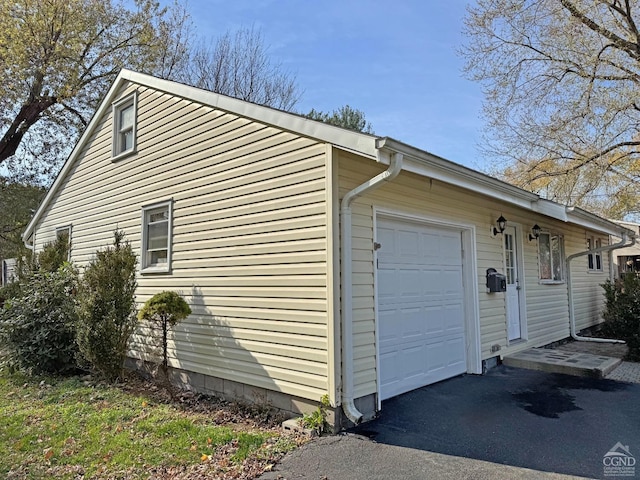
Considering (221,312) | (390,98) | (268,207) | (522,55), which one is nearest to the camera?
(268,207)

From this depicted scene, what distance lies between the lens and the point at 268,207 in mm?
4703

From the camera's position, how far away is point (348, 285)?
4.05 metres

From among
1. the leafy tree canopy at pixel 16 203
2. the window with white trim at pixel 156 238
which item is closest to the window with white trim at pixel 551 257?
the window with white trim at pixel 156 238

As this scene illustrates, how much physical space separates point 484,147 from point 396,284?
11902mm

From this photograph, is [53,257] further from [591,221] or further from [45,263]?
[591,221]

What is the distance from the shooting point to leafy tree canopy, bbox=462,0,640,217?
12117 millimetres

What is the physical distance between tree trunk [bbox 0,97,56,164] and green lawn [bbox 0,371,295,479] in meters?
13.4

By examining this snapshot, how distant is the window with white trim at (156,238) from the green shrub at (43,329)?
3.57ft

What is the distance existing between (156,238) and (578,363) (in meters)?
6.60

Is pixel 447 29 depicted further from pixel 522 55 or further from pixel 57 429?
pixel 57 429

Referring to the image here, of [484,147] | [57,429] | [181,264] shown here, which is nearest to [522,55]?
[484,147]

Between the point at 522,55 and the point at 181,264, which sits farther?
the point at 522,55

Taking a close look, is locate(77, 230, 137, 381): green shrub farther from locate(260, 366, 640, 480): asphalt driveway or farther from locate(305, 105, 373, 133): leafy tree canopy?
locate(305, 105, 373, 133): leafy tree canopy

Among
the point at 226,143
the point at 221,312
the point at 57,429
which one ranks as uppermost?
the point at 226,143
